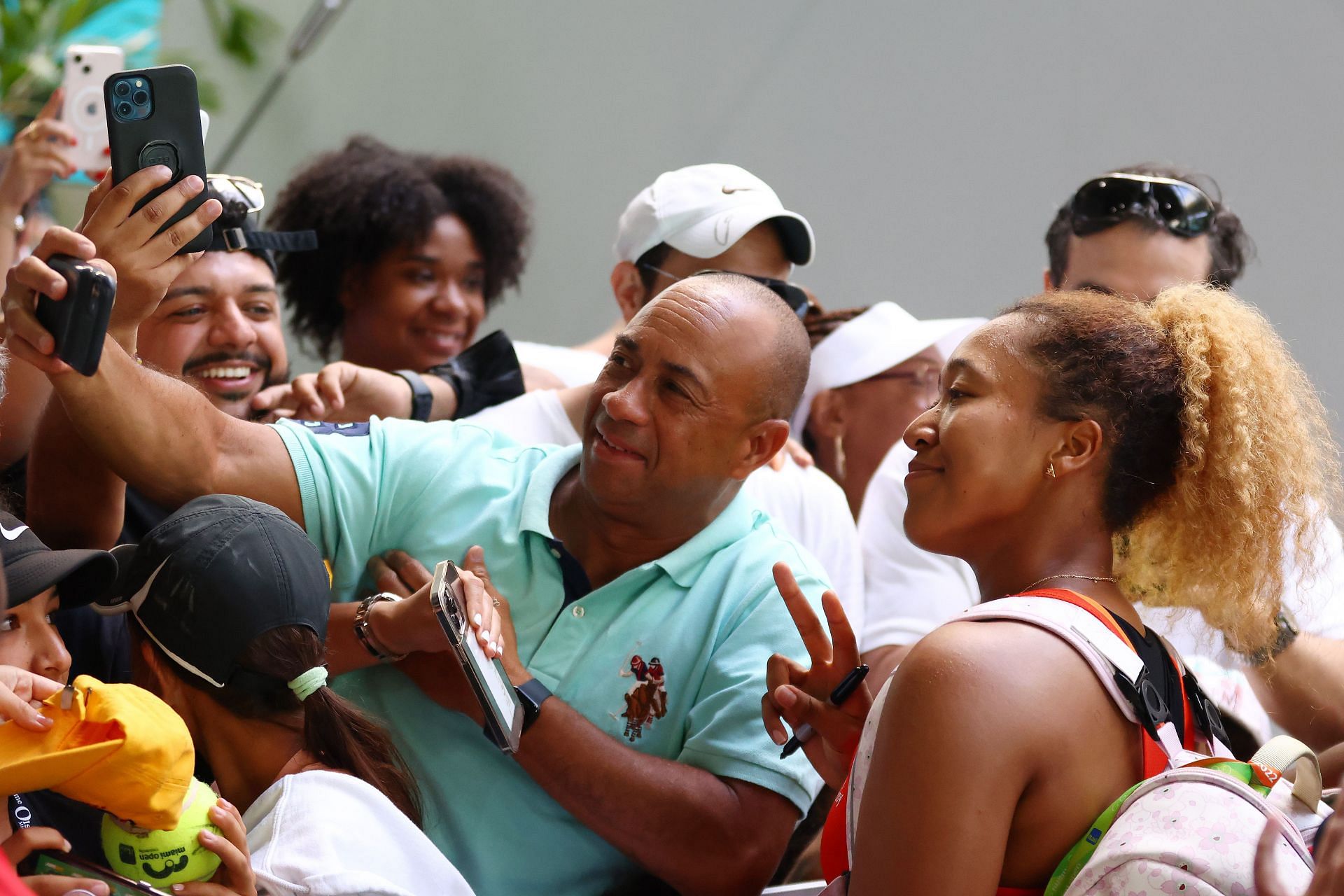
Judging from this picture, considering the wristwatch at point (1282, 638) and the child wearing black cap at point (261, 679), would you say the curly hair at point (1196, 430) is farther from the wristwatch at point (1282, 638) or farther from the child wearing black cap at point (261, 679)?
the child wearing black cap at point (261, 679)

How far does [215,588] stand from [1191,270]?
7.34 ft

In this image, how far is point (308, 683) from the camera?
1703 millimetres

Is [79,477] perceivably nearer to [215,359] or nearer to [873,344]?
[215,359]

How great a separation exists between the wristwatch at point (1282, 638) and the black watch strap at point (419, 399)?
1.73 meters

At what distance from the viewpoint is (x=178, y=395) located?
1.94 m

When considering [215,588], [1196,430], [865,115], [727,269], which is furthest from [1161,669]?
[865,115]

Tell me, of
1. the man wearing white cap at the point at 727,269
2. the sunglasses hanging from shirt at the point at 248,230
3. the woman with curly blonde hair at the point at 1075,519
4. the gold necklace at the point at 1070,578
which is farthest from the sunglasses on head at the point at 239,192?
the gold necklace at the point at 1070,578

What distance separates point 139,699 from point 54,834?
0.16 metres

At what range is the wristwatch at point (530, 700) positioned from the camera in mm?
1910

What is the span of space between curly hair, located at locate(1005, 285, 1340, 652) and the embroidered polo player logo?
29.4 inches

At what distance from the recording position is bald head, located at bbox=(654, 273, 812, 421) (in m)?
2.31

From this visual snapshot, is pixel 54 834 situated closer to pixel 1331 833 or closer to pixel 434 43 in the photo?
pixel 1331 833

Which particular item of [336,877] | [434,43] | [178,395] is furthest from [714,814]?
[434,43]

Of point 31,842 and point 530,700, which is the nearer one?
point 31,842
